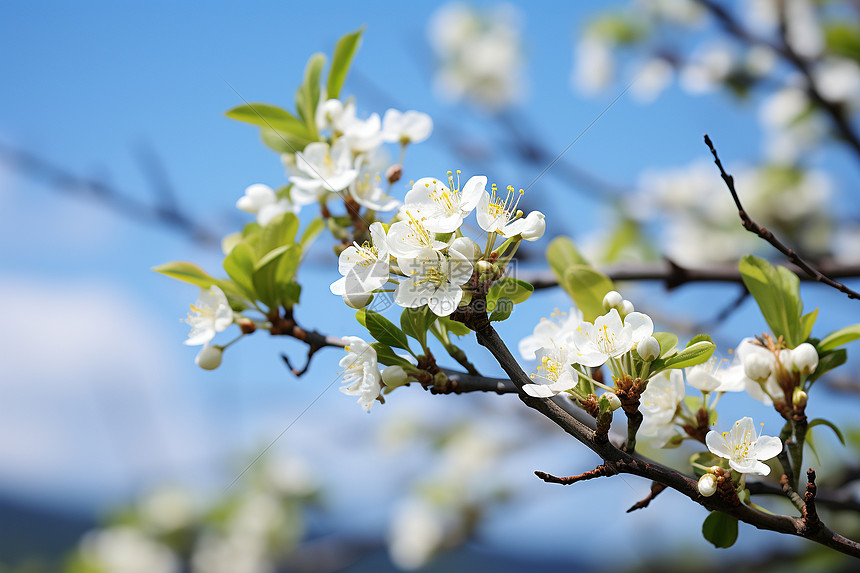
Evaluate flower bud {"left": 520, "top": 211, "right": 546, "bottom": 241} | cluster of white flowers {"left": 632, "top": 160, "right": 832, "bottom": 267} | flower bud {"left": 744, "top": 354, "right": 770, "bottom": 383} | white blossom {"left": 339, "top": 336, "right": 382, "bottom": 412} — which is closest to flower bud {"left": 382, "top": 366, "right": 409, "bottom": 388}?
white blossom {"left": 339, "top": 336, "right": 382, "bottom": 412}

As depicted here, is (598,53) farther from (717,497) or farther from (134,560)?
(134,560)

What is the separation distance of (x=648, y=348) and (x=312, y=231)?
0.58 metres

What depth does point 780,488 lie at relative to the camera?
Result: 2.55ft

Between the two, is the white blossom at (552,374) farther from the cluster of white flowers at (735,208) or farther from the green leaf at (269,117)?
the cluster of white flowers at (735,208)

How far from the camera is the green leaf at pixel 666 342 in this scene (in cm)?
71

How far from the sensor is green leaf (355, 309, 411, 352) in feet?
2.35

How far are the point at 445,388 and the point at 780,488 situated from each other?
1.46 ft

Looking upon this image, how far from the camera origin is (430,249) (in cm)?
63

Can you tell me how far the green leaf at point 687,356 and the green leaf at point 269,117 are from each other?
672mm

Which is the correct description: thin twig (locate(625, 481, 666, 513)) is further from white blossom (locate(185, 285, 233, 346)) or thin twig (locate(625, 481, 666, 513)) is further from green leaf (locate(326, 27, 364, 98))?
green leaf (locate(326, 27, 364, 98))

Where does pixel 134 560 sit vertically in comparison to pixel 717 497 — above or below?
above

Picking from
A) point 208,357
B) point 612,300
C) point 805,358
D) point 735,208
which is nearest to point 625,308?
point 612,300

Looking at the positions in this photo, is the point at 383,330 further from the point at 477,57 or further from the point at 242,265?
the point at 477,57

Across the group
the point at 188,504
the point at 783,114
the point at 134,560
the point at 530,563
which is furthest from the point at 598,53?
the point at 530,563
